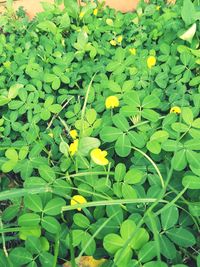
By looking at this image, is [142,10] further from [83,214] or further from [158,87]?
[83,214]

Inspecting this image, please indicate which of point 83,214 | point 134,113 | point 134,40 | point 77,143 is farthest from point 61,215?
point 134,40

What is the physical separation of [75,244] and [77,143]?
381 millimetres

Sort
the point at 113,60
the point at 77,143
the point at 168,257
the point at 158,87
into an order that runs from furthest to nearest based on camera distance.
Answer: the point at 113,60 < the point at 158,87 < the point at 77,143 < the point at 168,257

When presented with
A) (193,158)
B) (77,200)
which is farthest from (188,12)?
(77,200)

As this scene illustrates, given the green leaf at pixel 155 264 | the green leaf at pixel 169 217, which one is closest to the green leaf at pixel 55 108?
the green leaf at pixel 169 217

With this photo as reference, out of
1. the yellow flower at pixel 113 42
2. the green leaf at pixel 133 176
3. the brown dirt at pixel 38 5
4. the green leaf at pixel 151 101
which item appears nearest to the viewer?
the green leaf at pixel 133 176

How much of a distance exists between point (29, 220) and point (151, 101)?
0.66 metres

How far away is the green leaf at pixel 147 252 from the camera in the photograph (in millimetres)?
1131

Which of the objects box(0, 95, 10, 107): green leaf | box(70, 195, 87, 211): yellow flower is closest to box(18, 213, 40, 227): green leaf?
box(70, 195, 87, 211): yellow flower

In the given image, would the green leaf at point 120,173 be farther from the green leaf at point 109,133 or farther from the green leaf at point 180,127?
the green leaf at point 180,127

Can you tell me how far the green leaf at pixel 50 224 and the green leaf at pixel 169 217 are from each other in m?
0.33

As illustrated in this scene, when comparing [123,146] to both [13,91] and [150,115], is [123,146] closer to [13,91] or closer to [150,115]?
[150,115]

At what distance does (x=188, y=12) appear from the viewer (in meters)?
1.82

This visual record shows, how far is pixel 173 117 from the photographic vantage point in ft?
4.87
